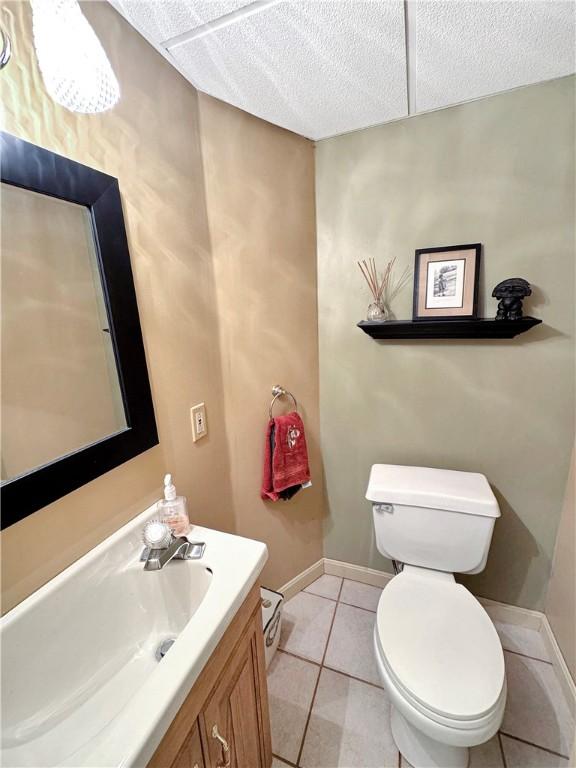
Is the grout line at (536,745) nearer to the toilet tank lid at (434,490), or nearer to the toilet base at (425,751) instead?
the toilet base at (425,751)

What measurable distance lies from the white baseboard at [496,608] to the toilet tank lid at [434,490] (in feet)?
2.27

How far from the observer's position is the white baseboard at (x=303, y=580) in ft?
5.53

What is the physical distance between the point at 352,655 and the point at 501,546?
32.8 inches

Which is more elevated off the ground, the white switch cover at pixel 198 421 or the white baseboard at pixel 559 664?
the white switch cover at pixel 198 421

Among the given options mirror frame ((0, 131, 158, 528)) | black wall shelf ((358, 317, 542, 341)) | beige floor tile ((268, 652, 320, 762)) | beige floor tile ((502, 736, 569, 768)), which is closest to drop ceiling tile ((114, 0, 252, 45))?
mirror frame ((0, 131, 158, 528))

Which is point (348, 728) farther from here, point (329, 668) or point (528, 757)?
point (528, 757)

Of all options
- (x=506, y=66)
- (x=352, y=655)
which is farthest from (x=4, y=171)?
(x=352, y=655)

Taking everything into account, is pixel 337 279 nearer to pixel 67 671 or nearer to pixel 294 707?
pixel 67 671

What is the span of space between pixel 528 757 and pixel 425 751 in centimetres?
38

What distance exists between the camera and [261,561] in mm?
848

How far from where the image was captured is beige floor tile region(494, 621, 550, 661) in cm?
143

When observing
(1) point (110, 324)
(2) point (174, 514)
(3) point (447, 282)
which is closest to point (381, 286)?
(3) point (447, 282)

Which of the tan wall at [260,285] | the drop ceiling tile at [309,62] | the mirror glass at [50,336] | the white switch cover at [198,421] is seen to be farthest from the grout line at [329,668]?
the drop ceiling tile at [309,62]

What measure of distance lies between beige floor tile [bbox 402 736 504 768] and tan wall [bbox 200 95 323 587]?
91 centimetres
